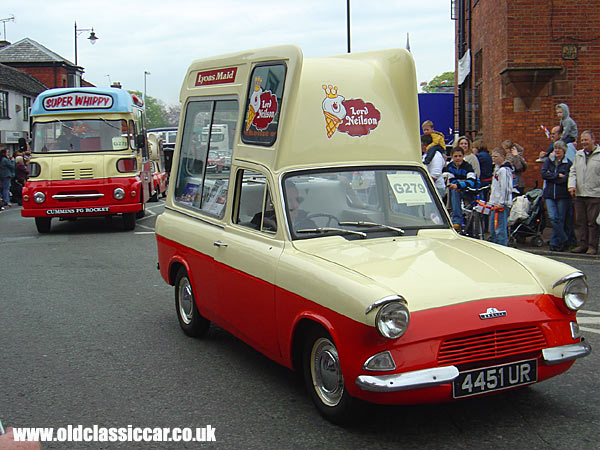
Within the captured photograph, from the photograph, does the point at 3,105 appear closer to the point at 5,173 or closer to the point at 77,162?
the point at 5,173

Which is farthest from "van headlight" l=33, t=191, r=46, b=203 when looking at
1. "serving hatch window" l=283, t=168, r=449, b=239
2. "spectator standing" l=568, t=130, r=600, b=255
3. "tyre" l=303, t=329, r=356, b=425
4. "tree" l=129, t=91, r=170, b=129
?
"tree" l=129, t=91, r=170, b=129

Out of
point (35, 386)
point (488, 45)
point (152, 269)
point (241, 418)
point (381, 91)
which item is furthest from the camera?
point (488, 45)

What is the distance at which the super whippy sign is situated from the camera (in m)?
16.3

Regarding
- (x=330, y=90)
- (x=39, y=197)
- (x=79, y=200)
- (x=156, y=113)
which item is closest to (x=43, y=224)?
(x=39, y=197)

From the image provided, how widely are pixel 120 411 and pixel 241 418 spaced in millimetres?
835

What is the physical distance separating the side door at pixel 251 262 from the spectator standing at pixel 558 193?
7383 millimetres

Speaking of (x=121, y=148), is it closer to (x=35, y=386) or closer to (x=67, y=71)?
(x=35, y=386)

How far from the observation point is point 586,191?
37.8ft

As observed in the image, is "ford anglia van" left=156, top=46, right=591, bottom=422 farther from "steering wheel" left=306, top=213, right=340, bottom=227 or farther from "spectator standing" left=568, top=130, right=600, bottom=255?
"spectator standing" left=568, top=130, right=600, bottom=255

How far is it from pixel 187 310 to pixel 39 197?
1005cm

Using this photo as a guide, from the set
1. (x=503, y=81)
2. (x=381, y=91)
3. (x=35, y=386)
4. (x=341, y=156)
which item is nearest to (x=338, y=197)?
(x=341, y=156)

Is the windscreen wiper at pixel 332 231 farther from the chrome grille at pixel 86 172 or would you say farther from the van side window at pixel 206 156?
the chrome grille at pixel 86 172

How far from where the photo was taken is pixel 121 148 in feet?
54.3

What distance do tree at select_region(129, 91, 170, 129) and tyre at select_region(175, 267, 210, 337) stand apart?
463ft
